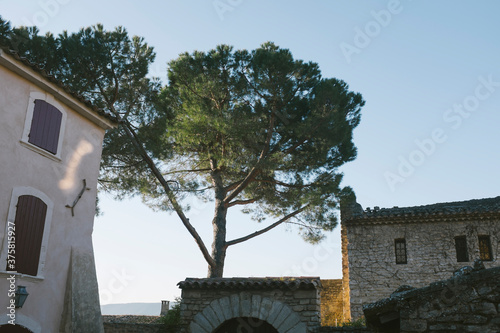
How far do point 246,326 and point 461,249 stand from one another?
29.7 feet

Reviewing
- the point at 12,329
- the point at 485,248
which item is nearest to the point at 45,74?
the point at 12,329

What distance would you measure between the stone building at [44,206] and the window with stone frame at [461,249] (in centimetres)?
1233

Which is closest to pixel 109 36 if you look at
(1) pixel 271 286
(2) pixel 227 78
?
(2) pixel 227 78

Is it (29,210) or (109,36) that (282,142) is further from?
(29,210)

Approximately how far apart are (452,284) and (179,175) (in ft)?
39.9

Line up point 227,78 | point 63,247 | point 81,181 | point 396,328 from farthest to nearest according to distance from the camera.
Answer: point 227,78
point 81,181
point 63,247
point 396,328

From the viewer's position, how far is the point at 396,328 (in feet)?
17.1

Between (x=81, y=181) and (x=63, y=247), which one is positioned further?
(x=81, y=181)

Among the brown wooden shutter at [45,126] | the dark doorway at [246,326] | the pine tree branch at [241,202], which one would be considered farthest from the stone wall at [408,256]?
the brown wooden shutter at [45,126]

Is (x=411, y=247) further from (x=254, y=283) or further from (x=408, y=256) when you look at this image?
(x=254, y=283)

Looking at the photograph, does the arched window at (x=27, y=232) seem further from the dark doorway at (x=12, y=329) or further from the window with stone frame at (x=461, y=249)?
the window with stone frame at (x=461, y=249)

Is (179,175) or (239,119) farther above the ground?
(239,119)

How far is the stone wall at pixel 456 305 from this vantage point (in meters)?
4.46

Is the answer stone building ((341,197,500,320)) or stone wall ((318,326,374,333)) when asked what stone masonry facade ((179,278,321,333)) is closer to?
stone wall ((318,326,374,333))
